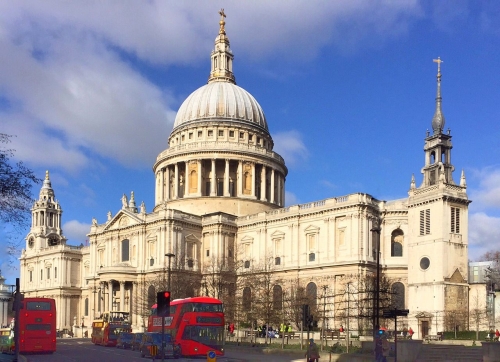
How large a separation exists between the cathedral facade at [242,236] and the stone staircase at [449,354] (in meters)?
19.6

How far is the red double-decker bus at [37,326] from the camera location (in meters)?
50.2

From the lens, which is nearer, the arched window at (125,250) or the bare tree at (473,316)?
the bare tree at (473,316)

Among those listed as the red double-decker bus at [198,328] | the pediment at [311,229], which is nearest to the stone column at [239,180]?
the pediment at [311,229]

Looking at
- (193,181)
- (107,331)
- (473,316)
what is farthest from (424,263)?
(193,181)

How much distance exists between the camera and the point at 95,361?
44438 millimetres

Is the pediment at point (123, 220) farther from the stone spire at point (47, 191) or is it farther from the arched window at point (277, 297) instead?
the stone spire at point (47, 191)

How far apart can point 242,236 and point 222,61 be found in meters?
39.1

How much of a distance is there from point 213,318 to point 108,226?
200 ft

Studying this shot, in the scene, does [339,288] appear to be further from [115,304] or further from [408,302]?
[115,304]

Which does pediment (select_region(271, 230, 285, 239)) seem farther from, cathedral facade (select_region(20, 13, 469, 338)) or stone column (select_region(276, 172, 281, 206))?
stone column (select_region(276, 172, 281, 206))

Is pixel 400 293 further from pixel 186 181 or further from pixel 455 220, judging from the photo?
pixel 186 181

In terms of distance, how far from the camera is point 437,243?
72.2 metres

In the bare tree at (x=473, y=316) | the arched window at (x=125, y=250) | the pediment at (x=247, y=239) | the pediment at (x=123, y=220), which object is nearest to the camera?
the bare tree at (x=473, y=316)

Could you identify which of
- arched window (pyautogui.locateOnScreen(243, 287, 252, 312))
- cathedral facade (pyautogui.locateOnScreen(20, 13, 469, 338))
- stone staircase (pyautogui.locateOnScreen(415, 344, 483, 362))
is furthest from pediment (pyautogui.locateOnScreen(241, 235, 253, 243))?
stone staircase (pyautogui.locateOnScreen(415, 344, 483, 362))
